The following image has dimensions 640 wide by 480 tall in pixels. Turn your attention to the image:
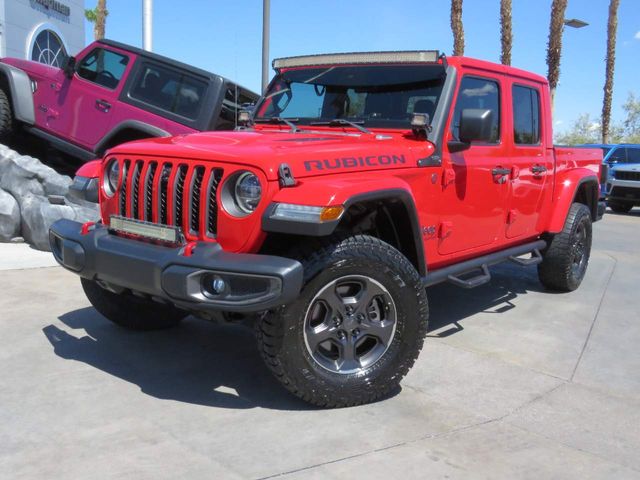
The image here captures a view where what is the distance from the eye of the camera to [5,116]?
7.96m

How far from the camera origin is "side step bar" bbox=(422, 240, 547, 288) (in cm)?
410

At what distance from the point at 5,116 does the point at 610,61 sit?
1016 inches

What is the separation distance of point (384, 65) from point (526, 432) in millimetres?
2497

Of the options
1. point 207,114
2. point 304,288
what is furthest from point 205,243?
point 207,114

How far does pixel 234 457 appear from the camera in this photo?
109 inches

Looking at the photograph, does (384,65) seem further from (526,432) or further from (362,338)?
(526,432)

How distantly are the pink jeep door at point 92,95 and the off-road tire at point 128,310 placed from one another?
13.3 ft

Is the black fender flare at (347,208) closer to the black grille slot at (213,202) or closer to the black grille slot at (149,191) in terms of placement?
the black grille slot at (213,202)

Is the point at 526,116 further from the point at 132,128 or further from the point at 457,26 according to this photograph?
the point at 457,26

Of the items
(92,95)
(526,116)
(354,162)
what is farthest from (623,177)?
(354,162)

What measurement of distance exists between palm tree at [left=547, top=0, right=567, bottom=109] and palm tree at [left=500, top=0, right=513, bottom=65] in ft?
4.86

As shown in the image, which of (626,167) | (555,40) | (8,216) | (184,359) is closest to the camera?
(184,359)

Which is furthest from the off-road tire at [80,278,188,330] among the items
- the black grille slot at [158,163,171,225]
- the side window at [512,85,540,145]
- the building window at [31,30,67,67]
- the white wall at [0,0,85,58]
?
the building window at [31,30,67,67]

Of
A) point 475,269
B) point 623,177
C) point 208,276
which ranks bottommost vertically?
point 475,269
